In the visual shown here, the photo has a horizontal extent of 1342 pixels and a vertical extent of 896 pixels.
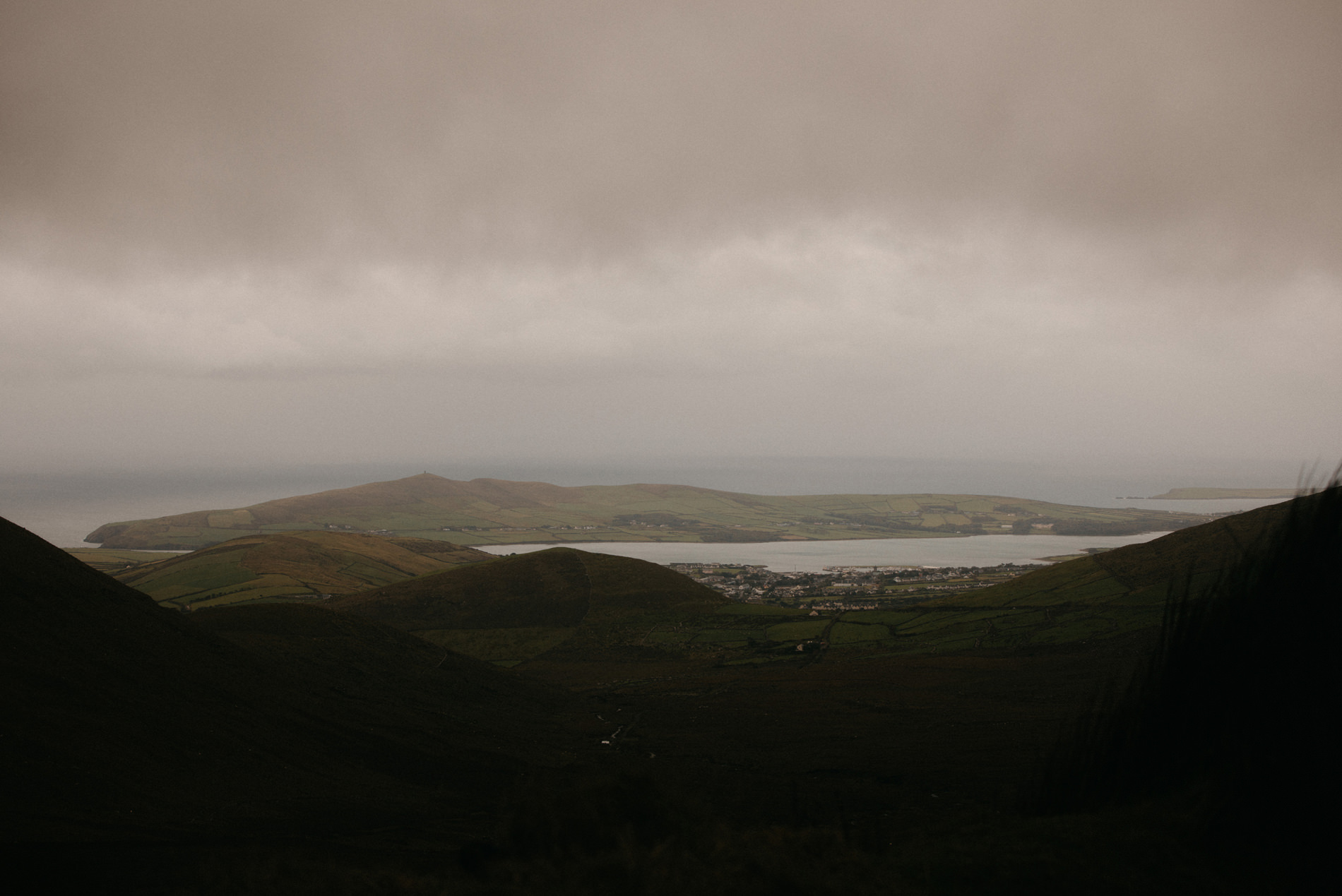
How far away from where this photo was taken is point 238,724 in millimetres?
31359

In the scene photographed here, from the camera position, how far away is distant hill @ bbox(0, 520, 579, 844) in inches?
826

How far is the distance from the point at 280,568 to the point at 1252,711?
428ft

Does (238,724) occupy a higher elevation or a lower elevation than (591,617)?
higher

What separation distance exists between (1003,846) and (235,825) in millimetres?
22027

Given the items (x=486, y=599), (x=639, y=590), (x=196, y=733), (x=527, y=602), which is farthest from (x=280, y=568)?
(x=196, y=733)

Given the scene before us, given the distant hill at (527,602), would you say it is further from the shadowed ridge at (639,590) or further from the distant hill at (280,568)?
the distant hill at (280,568)

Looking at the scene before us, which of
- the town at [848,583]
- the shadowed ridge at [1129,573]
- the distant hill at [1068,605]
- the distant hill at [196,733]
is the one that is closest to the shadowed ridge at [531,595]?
the town at [848,583]

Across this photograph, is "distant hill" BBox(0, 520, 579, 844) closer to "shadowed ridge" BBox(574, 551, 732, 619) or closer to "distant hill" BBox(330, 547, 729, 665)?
"distant hill" BBox(330, 547, 729, 665)

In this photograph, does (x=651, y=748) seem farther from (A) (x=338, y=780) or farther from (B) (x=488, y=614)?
(B) (x=488, y=614)

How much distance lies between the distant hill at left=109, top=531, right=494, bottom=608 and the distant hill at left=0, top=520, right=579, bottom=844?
192 ft

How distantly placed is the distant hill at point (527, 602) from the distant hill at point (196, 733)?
130 ft

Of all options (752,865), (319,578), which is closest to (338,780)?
(752,865)

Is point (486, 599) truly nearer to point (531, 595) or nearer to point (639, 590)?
point (531, 595)

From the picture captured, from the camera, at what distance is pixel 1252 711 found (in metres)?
13.4
